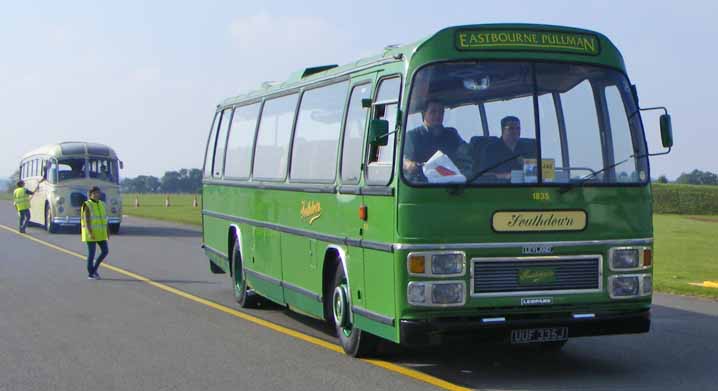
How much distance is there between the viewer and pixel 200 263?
74.1ft

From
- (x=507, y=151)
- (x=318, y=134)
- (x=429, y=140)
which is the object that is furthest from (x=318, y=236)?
(x=507, y=151)

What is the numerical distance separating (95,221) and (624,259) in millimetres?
12491

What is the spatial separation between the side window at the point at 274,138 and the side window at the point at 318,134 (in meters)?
0.38

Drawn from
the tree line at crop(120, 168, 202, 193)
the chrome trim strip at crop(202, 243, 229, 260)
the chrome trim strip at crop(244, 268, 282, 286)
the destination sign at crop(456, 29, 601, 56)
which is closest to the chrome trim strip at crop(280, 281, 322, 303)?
the chrome trim strip at crop(244, 268, 282, 286)

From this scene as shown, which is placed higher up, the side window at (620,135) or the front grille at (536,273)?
the side window at (620,135)

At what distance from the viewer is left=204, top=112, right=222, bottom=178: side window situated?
55.6 feet

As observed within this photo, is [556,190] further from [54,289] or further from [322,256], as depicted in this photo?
[54,289]

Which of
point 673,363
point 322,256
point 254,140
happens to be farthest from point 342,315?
point 254,140

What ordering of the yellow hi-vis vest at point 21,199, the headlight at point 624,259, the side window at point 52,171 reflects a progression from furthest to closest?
the side window at point 52,171
the yellow hi-vis vest at point 21,199
the headlight at point 624,259

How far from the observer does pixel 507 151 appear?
30.3ft

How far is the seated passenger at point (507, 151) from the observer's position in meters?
9.12

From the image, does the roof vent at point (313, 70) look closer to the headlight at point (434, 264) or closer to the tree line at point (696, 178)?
the headlight at point (434, 264)

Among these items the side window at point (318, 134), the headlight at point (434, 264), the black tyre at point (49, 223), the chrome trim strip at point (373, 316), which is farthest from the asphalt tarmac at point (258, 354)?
the black tyre at point (49, 223)

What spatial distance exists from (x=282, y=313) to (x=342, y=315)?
3.84m
